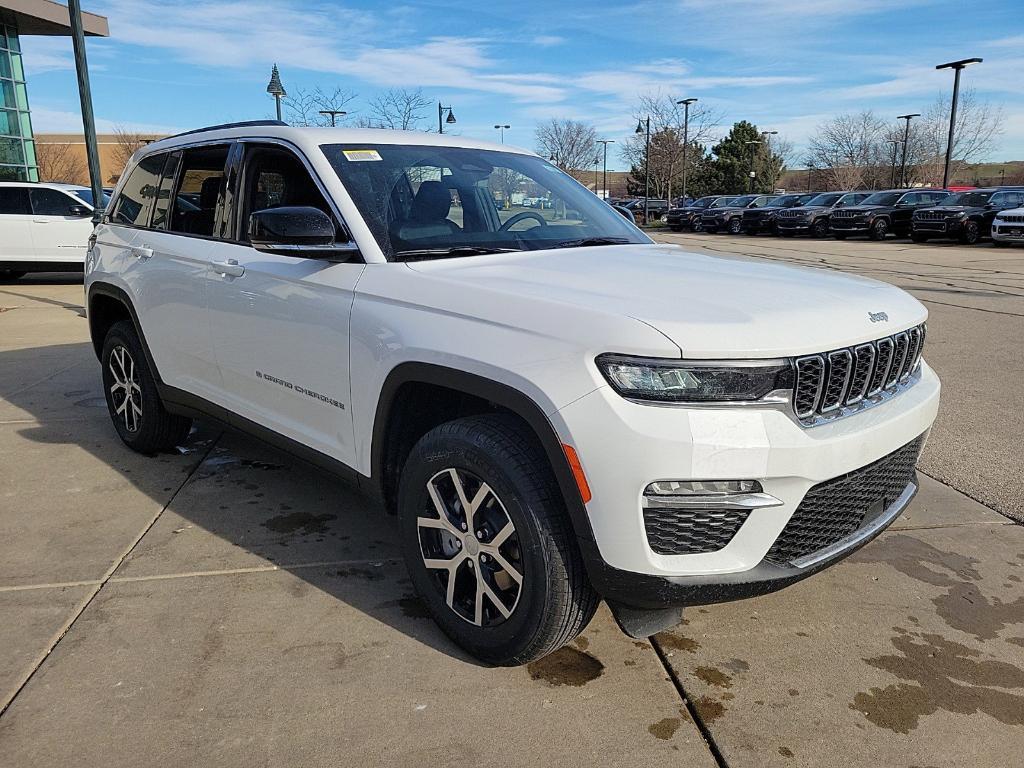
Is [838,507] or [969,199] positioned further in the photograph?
[969,199]

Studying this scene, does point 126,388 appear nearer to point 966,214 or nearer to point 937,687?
point 937,687

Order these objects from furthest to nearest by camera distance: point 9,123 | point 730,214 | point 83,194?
point 730,214
point 9,123
point 83,194

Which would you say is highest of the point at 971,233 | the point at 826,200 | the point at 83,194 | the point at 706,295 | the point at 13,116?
the point at 13,116

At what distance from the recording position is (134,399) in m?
5.02

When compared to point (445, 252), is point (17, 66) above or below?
above

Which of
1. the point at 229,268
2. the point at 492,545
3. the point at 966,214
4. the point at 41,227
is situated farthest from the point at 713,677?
the point at 966,214

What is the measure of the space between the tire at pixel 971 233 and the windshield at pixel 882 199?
345 centimetres

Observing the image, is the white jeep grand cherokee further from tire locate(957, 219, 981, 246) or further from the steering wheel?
tire locate(957, 219, 981, 246)

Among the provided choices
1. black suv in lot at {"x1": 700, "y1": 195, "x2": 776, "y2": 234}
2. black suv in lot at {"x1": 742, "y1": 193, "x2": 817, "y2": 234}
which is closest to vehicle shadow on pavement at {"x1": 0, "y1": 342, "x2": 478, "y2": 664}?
black suv in lot at {"x1": 742, "y1": 193, "x2": 817, "y2": 234}

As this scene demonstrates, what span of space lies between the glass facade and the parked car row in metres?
25.4

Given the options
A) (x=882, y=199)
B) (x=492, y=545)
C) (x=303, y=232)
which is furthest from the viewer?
(x=882, y=199)

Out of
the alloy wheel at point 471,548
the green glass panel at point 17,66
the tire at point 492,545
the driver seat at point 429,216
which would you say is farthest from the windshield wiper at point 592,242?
the green glass panel at point 17,66

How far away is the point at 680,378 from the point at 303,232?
1528mm

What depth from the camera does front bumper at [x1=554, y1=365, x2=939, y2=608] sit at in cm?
228
